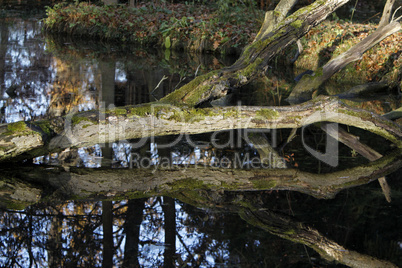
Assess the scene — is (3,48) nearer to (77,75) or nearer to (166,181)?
(77,75)

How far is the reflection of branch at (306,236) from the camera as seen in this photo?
3.72 meters

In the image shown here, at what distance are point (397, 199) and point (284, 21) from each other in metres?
3.74

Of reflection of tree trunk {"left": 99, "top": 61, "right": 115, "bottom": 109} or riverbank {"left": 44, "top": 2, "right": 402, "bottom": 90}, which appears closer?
reflection of tree trunk {"left": 99, "top": 61, "right": 115, "bottom": 109}

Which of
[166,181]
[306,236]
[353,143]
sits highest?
[353,143]

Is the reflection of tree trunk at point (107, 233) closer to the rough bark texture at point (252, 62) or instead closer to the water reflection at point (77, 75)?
the rough bark texture at point (252, 62)

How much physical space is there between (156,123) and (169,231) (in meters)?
2.07

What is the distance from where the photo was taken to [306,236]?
403 centimetres

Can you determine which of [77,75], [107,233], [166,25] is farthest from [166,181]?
[166,25]

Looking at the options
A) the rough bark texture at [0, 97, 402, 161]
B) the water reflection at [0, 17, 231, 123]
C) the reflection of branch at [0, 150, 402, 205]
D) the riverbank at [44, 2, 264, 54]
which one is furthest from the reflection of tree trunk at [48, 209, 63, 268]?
the riverbank at [44, 2, 264, 54]

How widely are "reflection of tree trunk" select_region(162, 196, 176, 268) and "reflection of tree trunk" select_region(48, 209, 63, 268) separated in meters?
0.85

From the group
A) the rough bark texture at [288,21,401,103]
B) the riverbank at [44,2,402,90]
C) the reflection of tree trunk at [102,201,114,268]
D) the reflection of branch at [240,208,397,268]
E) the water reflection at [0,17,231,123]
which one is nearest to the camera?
the reflection of tree trunk at [102,201,114,268]

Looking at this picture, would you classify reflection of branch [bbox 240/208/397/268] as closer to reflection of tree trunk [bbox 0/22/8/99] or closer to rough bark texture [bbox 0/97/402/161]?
rough bark texture [bbox 0/97/402/161]

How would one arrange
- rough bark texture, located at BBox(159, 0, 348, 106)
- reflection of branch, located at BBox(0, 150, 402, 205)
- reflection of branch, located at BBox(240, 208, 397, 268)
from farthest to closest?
rough bark texture, located at BBox(159, 0, 348, 106), reflection of branch, located at BBox(0, 150, 402, 205), reflection of branch, located at BBox(240, 208, 397, 268)

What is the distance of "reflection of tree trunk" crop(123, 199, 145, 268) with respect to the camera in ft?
11.4
